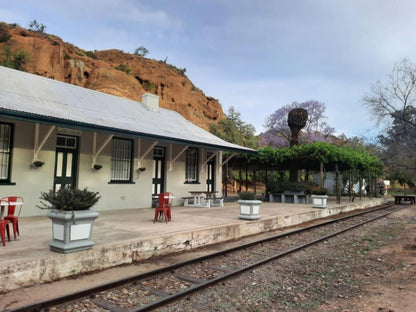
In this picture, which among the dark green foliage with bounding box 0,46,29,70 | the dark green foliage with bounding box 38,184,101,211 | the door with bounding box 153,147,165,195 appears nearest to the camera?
the dark green foliage with bounding box 38,184,101,211

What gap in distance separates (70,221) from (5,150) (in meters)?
5.74

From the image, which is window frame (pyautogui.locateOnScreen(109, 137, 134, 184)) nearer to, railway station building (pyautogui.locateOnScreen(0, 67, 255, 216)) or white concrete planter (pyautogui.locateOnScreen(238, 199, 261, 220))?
railway station building (pyautogui.locateOnScreen(0, 67, 255, 216))

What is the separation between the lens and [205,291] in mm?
4820

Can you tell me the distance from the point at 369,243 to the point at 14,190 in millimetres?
10474

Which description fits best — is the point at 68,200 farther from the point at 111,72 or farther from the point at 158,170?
the point at 111,72

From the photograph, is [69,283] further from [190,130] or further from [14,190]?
[190,130]

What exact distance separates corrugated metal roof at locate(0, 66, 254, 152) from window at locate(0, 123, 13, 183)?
868 mm

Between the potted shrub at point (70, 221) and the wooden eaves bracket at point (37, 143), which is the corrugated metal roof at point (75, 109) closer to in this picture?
the wooden eaves bracket at point (37, 143)

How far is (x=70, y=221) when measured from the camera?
16.7 feet

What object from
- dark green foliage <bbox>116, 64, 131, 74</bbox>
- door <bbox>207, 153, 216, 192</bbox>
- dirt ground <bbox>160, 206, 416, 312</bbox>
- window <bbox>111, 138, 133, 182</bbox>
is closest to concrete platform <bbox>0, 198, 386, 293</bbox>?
dirt ground <bbox>160, 206, 416, 312</bbox>

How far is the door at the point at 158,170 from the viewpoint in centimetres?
1396

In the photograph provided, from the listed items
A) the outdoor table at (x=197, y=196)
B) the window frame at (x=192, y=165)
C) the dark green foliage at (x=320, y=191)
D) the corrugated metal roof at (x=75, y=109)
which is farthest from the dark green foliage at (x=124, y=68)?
the dark green foliage at (x=320, y=191)

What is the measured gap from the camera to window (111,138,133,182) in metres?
12.2

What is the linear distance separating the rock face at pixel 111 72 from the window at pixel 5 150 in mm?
29501
